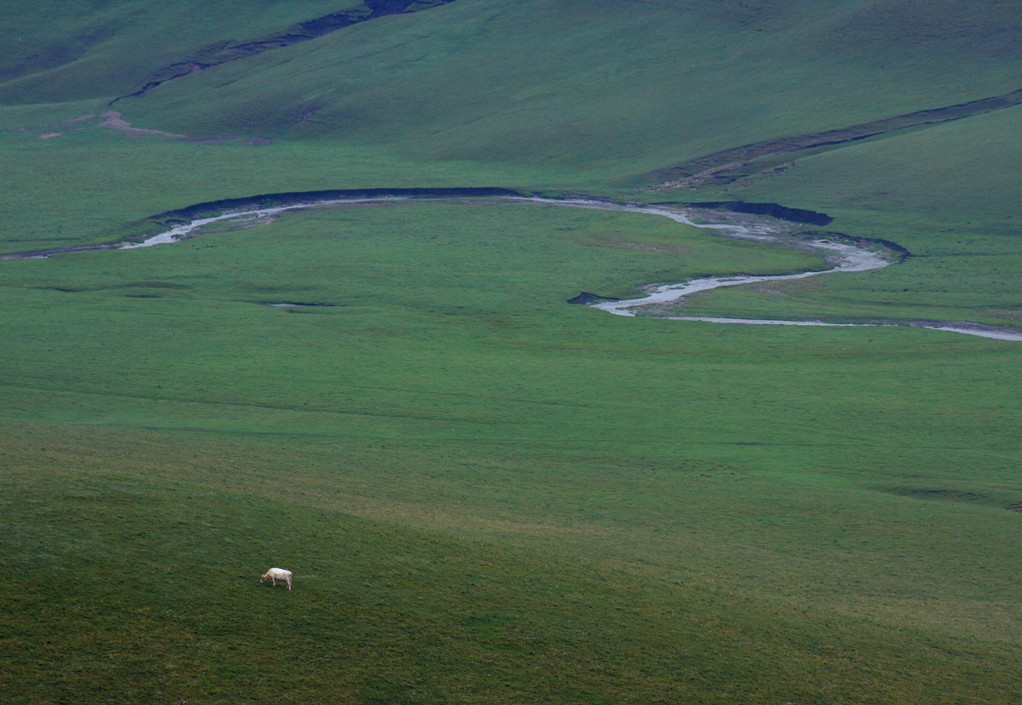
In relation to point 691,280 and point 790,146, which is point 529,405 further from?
point 790,146

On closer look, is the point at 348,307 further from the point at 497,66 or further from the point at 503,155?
the point at 497,66

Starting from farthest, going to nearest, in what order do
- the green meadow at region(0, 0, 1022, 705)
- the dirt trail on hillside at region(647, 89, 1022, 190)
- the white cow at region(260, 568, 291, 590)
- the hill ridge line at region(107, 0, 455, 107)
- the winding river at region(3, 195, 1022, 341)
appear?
the hill ridge line at region(107, 0, 455, 107) → the dirt trail on hillside at region(647, 89, 1022, 190) → the winding river at region(3, 195, 1022, 341) → the white cow at region(260, 568, 291, 590) → the green meadow at region(0, 0, 1022, 705)

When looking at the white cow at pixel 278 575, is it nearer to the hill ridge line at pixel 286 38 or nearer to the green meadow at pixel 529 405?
the green meadow at pixel 529 405

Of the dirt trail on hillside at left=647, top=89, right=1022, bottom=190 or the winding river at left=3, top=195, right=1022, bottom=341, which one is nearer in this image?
Result: the winding river at left=3, top=195, right=1022, bottom=341

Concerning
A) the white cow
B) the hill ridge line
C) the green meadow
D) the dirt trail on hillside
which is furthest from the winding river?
the hill ridge line

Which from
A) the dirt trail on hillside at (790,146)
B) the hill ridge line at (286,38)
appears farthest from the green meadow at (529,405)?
the hill ridge line at (286,38)

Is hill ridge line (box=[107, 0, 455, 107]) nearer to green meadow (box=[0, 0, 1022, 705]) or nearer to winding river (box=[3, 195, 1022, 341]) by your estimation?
green meadow (box=[0, 0, 1022, 705])

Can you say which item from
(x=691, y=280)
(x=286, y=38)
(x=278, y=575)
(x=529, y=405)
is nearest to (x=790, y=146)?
(x=691, y=280)

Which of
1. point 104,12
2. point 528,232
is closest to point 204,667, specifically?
point 528,232
